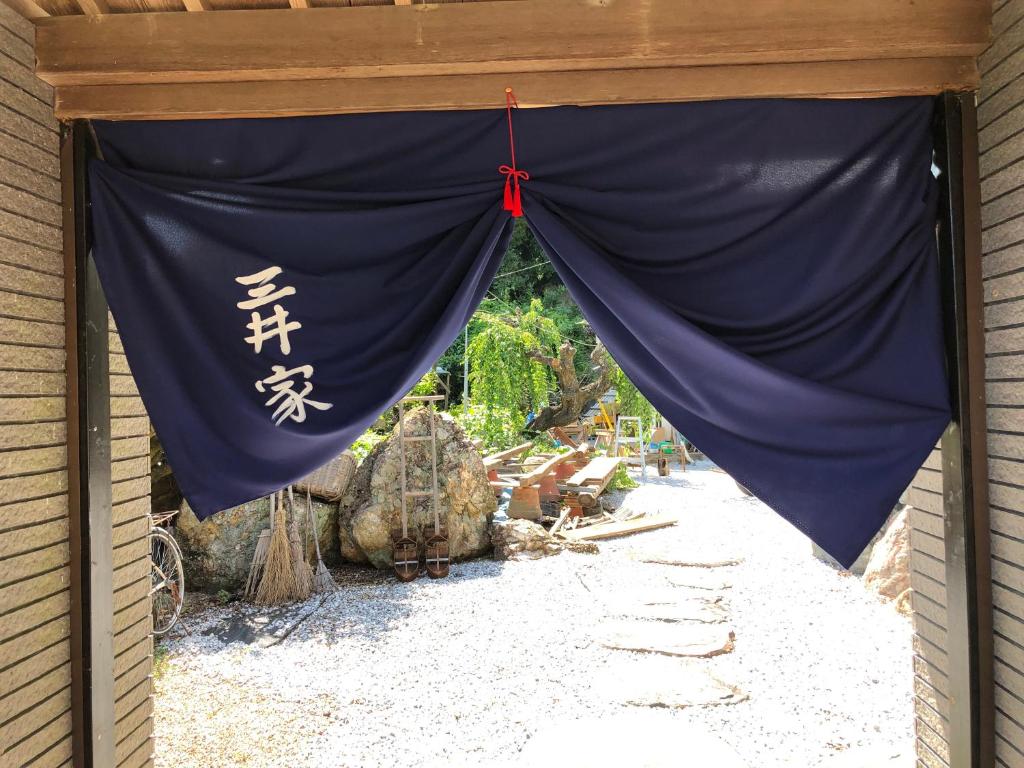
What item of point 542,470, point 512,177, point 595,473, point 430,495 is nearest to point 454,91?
point 512,177

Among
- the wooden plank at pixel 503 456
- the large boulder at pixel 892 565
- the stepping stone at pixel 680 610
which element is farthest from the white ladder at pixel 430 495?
the large boulder at pixel 892 565

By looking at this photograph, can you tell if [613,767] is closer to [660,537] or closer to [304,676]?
[304,676]

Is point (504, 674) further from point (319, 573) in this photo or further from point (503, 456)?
point (503, 456)

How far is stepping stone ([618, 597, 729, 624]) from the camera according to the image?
493 centimetres

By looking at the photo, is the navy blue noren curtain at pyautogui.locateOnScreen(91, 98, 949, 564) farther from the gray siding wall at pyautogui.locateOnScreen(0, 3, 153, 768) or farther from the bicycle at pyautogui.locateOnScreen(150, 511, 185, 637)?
the bicycle at pyautogui.locateOnScreen(150, 511, 185, 637)

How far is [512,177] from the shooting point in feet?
6.43

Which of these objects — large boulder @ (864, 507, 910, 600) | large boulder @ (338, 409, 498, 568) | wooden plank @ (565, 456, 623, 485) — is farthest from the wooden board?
wooden plank @ (565, 456, 623, 485)

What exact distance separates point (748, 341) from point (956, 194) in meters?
0.72

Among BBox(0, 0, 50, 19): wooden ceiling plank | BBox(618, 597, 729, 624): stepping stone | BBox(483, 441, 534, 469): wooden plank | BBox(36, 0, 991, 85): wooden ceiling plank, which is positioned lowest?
BBox(618, 597, 729, 624): stepping stone

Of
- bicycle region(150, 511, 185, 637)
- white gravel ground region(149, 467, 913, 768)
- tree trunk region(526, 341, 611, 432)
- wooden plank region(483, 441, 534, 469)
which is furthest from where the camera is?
tree trunk region(526, 341, 611, 432)

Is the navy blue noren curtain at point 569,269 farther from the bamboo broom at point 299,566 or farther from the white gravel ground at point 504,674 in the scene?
the bamboo broom at point 299,566

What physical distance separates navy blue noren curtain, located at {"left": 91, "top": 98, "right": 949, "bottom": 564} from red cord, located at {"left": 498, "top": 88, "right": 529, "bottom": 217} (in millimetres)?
32

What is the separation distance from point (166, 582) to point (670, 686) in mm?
3652

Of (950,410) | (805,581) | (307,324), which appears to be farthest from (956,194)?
(805,581)
